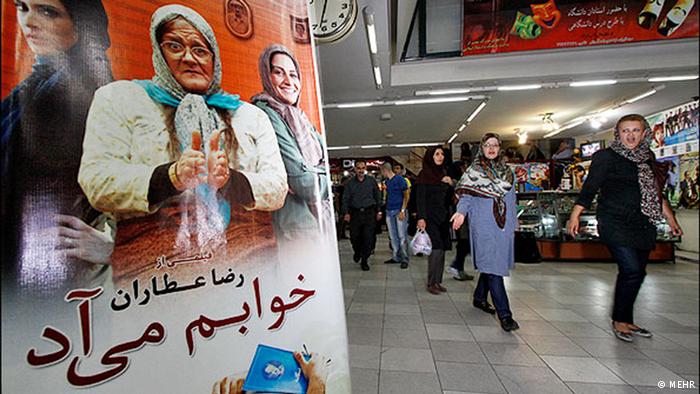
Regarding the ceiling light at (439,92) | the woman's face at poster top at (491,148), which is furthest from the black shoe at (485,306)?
the ceiling light at (439,92)

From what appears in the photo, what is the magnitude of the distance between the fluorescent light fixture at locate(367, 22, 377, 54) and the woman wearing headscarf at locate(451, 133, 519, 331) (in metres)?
2.43

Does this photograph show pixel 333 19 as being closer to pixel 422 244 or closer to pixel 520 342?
pixel 422 244

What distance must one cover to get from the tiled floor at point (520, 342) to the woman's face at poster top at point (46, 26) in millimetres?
1875

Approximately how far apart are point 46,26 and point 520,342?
9.49 feet

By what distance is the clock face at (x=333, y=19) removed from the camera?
7.95 feet

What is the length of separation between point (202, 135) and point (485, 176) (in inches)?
86.5

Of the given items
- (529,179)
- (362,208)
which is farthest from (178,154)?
(529,179)

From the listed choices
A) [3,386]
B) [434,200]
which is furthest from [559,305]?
[3,386]

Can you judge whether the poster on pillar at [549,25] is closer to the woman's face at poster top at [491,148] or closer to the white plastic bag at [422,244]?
the woman's face at poster top at [491,148]

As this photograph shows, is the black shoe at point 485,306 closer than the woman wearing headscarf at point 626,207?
No

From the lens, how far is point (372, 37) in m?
4.44

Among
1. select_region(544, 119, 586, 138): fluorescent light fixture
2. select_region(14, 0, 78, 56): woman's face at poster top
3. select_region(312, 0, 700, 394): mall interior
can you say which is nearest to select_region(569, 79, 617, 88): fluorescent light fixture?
select_region(312, 0, 700, 394): mall interior

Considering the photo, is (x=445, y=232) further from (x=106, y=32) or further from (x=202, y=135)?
(x=106, y=32)

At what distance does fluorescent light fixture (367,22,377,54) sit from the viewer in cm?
420
